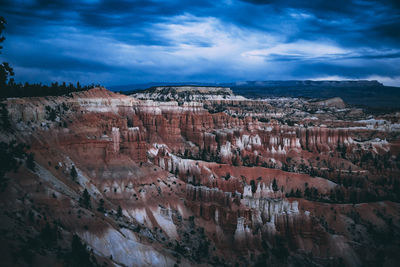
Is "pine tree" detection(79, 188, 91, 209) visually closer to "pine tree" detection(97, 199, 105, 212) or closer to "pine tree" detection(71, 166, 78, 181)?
"pine tree" detection(97, 199, 105, 212)

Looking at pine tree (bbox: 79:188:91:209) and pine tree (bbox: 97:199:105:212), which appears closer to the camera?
pine tree (bbox: 79:188:91:209)

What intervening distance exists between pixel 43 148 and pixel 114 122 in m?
11.5

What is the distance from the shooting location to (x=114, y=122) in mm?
48406

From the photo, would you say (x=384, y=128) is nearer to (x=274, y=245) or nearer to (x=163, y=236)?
(x=274, y=245)

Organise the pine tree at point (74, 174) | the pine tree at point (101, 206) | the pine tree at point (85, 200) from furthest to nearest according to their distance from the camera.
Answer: the pine tree at point (74, 174)
the pine tree at point (101, 206)
the pine tree at point (85, 200)

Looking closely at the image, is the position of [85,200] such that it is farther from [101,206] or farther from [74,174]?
[74,174]

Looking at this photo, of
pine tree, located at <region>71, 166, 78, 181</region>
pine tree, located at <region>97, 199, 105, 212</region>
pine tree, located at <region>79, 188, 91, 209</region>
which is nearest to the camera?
pine tree, located at <region>79, 188, 91, 209</region>

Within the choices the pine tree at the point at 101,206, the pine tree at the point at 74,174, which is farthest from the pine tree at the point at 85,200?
the pine tree at the point at 74,174

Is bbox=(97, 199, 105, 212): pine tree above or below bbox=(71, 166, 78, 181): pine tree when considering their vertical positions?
below

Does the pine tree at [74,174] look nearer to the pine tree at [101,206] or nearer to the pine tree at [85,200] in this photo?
the pine tree at [85,200]

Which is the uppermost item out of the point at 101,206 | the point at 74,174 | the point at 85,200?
the point at 74,174

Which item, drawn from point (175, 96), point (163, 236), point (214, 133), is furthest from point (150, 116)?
point (175, 96)

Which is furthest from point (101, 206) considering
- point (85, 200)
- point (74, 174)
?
point (74, 174)

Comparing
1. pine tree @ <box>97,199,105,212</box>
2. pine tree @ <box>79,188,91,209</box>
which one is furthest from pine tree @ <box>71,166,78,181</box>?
pine tree @ <box>97,199,105,212</box>
